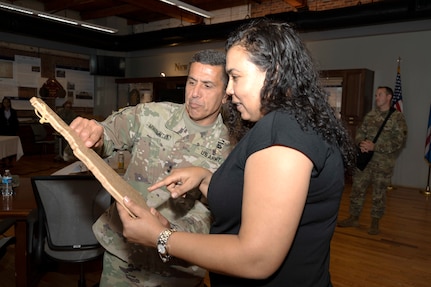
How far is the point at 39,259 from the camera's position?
233 centimetres

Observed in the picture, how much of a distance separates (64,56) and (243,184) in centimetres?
1170

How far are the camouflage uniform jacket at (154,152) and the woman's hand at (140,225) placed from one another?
660 millimetres

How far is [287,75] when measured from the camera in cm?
85

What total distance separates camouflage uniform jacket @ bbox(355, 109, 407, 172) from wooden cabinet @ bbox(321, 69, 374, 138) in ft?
8.45

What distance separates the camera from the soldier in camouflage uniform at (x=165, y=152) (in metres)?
1.57

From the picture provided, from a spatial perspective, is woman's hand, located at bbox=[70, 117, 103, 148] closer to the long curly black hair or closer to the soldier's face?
the soldier's face

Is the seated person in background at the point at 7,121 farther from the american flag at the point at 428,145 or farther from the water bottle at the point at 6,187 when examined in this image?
the american flag at the point at 428,145

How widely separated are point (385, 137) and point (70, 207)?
3920mm

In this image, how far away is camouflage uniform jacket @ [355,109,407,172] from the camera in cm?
438

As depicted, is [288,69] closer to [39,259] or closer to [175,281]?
[175,281]

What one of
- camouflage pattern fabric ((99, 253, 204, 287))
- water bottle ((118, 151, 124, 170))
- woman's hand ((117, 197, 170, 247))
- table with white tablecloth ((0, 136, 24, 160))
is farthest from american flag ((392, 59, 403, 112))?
table with white tablecloth ((0, 136, 24, 160))

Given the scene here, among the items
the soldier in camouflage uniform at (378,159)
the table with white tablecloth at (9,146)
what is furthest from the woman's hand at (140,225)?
the table with white tablecloth at (9,146)

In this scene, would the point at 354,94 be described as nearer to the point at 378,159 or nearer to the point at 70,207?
the point at 378,159

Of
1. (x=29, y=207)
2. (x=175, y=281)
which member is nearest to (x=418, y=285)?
(x=175, y=281)
